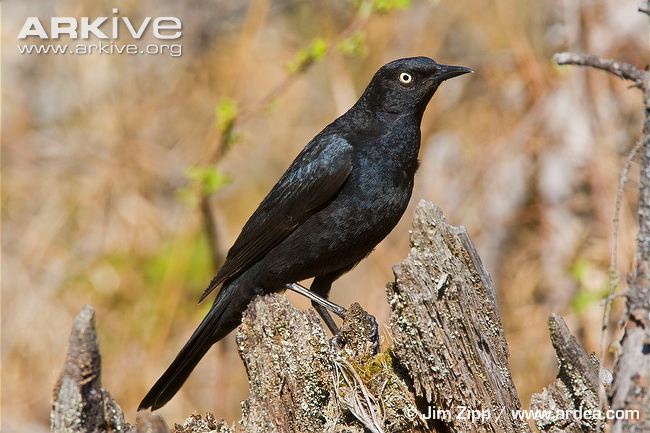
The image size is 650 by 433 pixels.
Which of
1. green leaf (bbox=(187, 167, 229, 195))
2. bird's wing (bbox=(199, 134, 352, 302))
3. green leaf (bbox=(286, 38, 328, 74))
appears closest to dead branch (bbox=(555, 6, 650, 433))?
bird's wing (bbox=(199, 134, 352, 302))

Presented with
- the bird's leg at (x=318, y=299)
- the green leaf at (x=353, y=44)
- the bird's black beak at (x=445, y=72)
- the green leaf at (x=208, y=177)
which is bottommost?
the bird's leg at (x=318, y=299)

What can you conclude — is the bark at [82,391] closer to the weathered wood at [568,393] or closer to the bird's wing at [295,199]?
the weathered wood at [568,393]

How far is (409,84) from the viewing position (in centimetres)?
453

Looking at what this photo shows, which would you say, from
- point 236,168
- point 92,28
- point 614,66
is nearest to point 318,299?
point 614,66

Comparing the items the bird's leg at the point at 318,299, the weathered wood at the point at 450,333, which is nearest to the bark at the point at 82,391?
the weathered wood at the point at 450,333

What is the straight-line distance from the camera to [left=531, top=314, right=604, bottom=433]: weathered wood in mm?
2955

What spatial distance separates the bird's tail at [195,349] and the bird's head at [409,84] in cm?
136

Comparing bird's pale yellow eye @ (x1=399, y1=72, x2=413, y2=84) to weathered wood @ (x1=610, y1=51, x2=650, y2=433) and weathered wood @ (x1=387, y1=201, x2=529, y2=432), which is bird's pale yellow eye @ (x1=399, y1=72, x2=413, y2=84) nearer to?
weathered wood @ (x1=387, y1=201, x2=529, y2=432)

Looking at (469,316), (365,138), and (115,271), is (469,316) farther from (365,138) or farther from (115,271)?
(115,271)

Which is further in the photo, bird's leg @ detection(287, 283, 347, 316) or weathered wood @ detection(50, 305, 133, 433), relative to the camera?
bird's leg @ detection(287, 283, 347, 316)

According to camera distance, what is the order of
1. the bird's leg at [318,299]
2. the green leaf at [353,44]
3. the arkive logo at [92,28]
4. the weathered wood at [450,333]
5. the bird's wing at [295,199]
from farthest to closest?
the arkive logo at [92,28]
the green leaf at [353,44]
the bird's leg at [318,299]
the bird's wing at [295,199]
the weathered wood at [450,333]

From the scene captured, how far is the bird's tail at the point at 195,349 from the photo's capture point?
13.6 ft

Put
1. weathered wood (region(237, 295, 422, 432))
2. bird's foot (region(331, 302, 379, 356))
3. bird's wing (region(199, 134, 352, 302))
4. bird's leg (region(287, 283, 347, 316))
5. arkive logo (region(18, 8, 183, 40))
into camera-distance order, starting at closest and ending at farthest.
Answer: weathered wood (region(237, 295, 422, 432)) → bird's foot (region(331, 302, 379, 356)) → bird's wing (region(199, 134, 352, 302)) → bird's leg (region(287, 283, 347, 316)) → arkive logo (region(18, 8, 183, 40))

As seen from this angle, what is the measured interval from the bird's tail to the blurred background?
1455 mm
